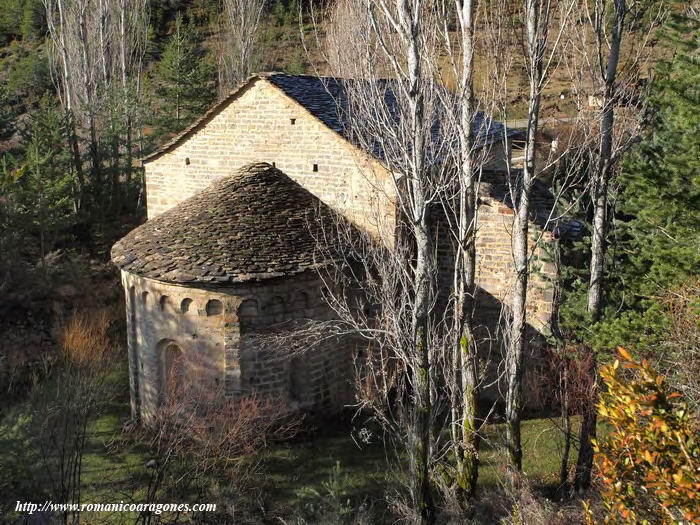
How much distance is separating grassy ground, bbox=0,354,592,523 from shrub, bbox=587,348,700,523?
496cm

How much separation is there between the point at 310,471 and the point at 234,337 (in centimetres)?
251

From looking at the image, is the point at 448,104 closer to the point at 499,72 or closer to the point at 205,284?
the point at 499,72

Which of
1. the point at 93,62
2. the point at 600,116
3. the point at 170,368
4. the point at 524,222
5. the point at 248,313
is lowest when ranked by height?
the point at 170,368

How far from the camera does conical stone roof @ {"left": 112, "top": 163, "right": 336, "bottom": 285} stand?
→ 10.2 metres

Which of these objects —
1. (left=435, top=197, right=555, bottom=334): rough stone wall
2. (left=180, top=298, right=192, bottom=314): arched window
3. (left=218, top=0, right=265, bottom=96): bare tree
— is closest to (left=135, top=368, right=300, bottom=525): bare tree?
(left=180, top=298, right=192, bottom=314): arched window

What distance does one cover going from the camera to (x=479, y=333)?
1267 centimetres

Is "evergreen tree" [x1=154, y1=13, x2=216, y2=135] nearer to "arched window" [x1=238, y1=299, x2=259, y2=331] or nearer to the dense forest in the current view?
the dense forest

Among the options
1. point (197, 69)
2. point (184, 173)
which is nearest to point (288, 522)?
point (184, 173)

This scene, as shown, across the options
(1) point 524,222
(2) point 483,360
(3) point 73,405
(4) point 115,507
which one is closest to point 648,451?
(1) point 524,222

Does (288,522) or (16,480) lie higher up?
(16,480)

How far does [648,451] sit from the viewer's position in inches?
145

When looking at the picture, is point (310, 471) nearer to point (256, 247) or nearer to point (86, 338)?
point (256, 247)

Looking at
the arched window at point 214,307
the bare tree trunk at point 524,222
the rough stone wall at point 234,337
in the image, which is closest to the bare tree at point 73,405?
the rough stone wall at point 234,337

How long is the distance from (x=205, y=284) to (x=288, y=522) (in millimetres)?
3840
